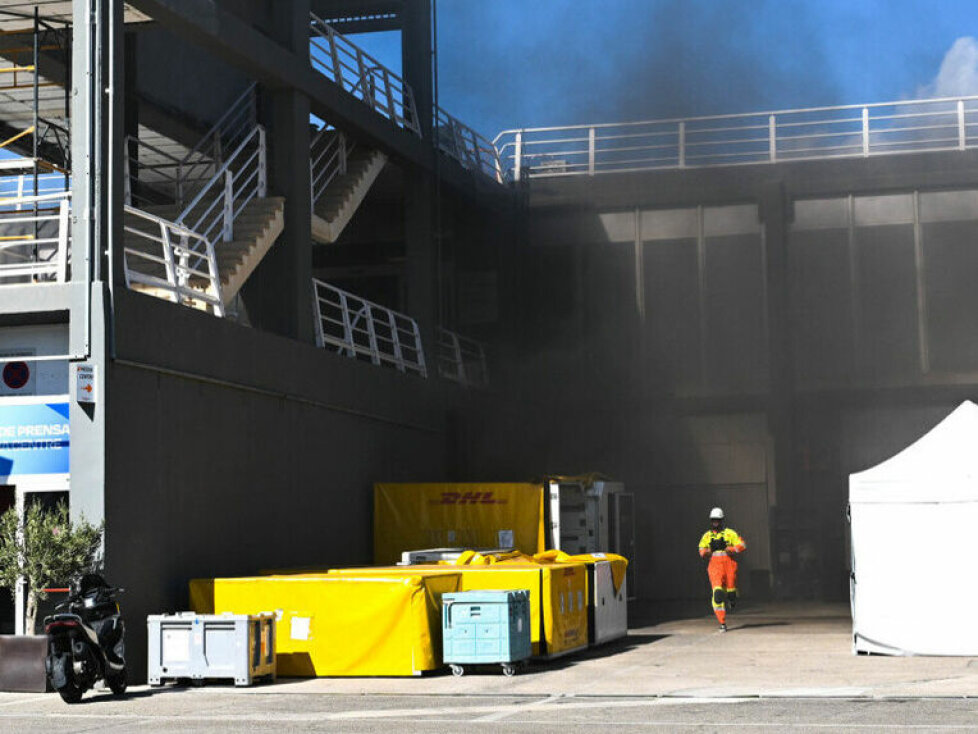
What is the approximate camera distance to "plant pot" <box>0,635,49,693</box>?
15922mm

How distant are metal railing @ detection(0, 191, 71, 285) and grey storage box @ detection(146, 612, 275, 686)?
403 cm

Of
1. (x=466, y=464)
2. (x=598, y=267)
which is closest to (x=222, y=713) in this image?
(x=466, y=464)

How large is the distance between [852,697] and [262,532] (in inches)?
356

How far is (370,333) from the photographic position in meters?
25.9

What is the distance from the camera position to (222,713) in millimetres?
13766

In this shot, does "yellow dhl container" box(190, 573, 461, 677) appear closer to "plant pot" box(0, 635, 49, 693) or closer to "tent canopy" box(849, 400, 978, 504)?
"plant pot" box(0, 635, 49, 693)

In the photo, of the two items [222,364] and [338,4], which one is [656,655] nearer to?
[222,364]

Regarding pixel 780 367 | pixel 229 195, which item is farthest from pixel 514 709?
pixel 780 367

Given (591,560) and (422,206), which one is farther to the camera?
(422,206)

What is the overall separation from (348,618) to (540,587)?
2.21m

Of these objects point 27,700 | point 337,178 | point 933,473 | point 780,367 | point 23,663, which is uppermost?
point 337,178

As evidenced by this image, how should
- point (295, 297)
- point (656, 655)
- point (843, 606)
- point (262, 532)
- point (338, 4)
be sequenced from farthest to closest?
point (338, 4) → point (843, 606) → point (295, 297) → point (262, 532) → point (656, 655)

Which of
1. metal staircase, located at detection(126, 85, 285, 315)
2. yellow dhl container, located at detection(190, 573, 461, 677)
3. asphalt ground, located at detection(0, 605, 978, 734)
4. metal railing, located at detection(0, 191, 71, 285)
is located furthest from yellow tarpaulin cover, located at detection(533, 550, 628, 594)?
metal railing, located at detection(0, 191, 71, 285)

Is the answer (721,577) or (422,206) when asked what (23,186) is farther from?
(721,577)
